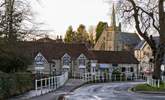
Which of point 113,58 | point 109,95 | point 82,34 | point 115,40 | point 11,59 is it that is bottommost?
point 109,95

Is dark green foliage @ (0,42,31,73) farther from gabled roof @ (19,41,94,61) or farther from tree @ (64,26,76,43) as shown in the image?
tree @ (64,26,76,43)

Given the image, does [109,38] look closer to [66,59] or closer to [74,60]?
[74,60]

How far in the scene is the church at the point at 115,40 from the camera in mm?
136625

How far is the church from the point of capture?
5379 inches

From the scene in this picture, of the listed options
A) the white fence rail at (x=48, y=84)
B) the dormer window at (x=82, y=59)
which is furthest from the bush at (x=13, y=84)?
the dormer window at (x=82, y=59)

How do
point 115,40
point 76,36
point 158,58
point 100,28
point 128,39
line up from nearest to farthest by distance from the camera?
point 158,58 < point 115,40 < point 128,39 < point 76,36 < point 100,28

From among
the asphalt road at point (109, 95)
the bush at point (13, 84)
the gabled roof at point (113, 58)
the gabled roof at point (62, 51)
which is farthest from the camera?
the gabled roof at point (113, 58)

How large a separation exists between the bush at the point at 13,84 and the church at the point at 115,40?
310 ft

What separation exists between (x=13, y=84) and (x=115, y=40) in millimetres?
103863

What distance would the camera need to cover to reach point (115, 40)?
448 ft

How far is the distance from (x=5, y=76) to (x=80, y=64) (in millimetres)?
64078

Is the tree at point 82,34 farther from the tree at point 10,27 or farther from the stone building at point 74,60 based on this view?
the tree at point 10,27

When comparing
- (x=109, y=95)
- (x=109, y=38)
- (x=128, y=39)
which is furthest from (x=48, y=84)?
(x=128, y=39)

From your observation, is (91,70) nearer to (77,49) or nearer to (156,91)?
(77,49)
